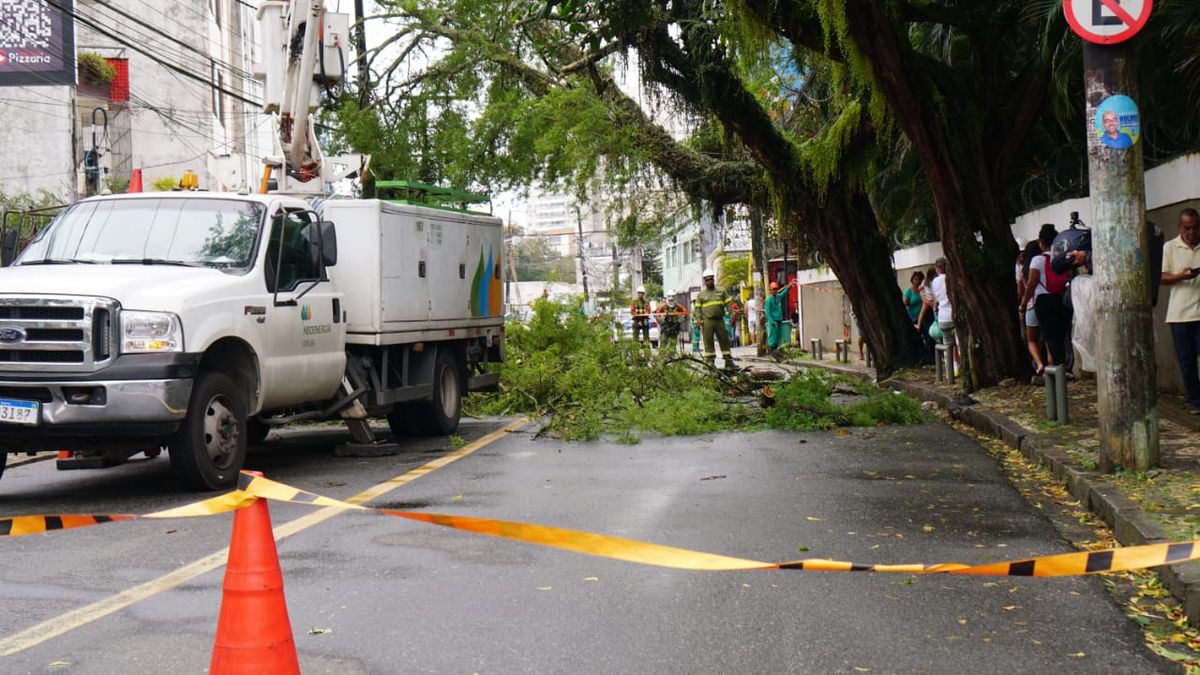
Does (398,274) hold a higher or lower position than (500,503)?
higher

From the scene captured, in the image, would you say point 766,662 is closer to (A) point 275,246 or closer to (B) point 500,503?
(B) point 500,503

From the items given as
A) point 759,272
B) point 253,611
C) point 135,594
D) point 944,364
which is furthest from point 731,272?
point 253,611

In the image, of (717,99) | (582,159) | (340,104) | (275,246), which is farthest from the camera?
(340,104)

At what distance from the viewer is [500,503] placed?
362 inches

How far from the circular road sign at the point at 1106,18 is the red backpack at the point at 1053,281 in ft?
20.9

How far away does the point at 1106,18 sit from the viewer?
9.00 m

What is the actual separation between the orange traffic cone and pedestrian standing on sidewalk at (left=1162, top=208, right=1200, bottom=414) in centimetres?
971

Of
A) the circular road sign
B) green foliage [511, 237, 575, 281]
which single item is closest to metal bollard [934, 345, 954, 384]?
the circular road sign

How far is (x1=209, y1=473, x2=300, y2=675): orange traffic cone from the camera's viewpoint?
4.21 m

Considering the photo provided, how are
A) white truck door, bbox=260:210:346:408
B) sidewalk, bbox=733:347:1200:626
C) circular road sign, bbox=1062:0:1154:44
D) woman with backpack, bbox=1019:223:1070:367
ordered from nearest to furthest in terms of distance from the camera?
sidewalk, bbox=733:347:1200:626 → circular road sign, bbox=1062:0:1154:44 → white truck door, bbox=260:210:346:408 → woman with backpack, bbox=1019:223:1070:367

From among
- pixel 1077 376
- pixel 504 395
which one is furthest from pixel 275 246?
pixel 1077 376

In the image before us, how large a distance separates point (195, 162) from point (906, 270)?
99.8ft

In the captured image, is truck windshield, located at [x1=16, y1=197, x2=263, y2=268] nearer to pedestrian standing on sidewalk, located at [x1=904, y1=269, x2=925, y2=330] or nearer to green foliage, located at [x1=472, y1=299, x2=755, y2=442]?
green foliage, located at [x1=472, y1=299, x2=755, y2=442]

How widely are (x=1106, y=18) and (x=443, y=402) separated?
814 centimetres
